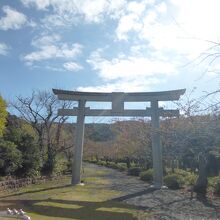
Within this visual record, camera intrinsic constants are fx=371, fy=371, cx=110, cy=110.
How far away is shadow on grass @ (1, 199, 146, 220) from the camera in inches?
488

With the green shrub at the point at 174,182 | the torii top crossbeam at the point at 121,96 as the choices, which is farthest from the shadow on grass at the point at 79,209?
→ the torii top crossbeam at the point at 121,96

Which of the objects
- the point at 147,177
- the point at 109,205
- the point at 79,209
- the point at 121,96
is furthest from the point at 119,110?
the point at 79,209

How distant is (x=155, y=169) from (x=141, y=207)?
7.38 meters

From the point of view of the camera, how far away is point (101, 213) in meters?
13.0

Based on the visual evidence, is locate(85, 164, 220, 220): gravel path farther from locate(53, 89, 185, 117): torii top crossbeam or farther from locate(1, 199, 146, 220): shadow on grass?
locate(53, 89, 185, 117): torii top crossbeam

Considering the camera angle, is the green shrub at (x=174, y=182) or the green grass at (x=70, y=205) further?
the green shrub at (x=174, y=182)

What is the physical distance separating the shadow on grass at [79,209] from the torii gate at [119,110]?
6.51 m

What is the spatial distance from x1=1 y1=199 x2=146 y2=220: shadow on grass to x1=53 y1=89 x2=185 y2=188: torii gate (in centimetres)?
651

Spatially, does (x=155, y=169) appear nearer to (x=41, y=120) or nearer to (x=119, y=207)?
(x=119, y=207)

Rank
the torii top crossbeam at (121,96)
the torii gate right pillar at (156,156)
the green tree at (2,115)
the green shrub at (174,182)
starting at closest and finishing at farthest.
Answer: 1. the green tree at (2,115)
2. the green shrub at (174,182)
3. the torii gate right pillar at (156,156)
4. the torii top crossbeam at (121,96)

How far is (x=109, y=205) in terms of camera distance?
47.8 feet

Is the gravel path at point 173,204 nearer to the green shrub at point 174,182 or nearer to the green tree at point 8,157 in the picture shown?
the green shrub at point 174,182

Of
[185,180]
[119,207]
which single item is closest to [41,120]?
[185,180]

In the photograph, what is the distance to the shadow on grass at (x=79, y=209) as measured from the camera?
40.6 ft
